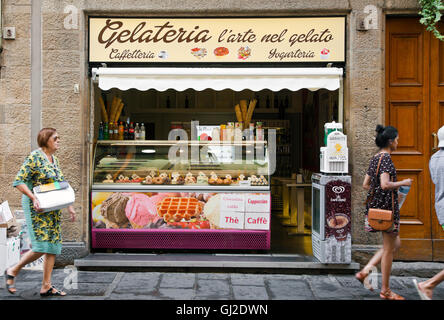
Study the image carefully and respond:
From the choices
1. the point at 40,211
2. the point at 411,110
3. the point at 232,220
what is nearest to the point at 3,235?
the point at 40,211

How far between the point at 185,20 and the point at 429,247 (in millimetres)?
4903

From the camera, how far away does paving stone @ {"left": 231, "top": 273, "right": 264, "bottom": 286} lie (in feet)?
18.1

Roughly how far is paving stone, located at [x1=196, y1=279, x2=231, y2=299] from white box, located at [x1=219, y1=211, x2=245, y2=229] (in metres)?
0.95

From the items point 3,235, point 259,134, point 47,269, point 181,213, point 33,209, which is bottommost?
point 47,269

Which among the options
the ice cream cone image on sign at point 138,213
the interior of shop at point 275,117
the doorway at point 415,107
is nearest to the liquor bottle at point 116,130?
the interior of shop at point 275,117

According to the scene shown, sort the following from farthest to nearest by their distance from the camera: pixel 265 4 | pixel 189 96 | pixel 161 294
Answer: pixel 189 96 < pixel 265 4 < pixel 161 294

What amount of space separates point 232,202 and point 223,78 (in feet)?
5.91

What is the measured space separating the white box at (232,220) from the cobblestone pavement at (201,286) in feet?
2.36

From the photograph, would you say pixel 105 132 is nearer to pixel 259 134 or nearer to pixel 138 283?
pixel 259 134

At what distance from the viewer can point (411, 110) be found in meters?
6.39

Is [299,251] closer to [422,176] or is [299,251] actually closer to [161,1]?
A: [422,176]

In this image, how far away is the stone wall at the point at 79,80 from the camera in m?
6.21

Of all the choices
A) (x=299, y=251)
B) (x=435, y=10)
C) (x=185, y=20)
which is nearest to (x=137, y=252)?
(x=299, y=251)

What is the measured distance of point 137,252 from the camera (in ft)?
21.0
